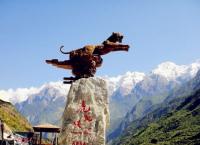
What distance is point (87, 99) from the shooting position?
9531mm

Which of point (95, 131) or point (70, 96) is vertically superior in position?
point (70, 96)

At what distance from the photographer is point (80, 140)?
30.7 ft

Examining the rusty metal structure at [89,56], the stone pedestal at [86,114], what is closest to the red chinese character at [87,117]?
the stone pedestal at [86,114]

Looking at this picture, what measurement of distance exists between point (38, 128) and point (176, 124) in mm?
149086

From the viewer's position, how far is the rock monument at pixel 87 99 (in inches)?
368

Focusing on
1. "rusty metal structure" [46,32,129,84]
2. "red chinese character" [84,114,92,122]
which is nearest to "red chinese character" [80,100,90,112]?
"red chinese character" [84,114,92,122]

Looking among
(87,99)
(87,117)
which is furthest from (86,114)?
(87,99)

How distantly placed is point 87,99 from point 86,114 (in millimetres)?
324

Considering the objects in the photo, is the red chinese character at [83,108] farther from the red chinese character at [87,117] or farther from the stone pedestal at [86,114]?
the red chinese character at [87,117]

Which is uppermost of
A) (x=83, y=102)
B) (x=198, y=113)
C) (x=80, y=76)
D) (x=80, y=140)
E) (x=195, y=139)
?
(x=198, y=113)

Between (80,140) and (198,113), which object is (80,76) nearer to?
(80,140)

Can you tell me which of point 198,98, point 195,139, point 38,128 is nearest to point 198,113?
point 198,98

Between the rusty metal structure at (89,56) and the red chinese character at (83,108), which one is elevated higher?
the rusty metal structure at (89,56)

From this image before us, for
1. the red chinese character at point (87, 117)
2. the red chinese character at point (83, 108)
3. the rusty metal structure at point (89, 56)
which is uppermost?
the rusty metal structure at point (89, 56)
